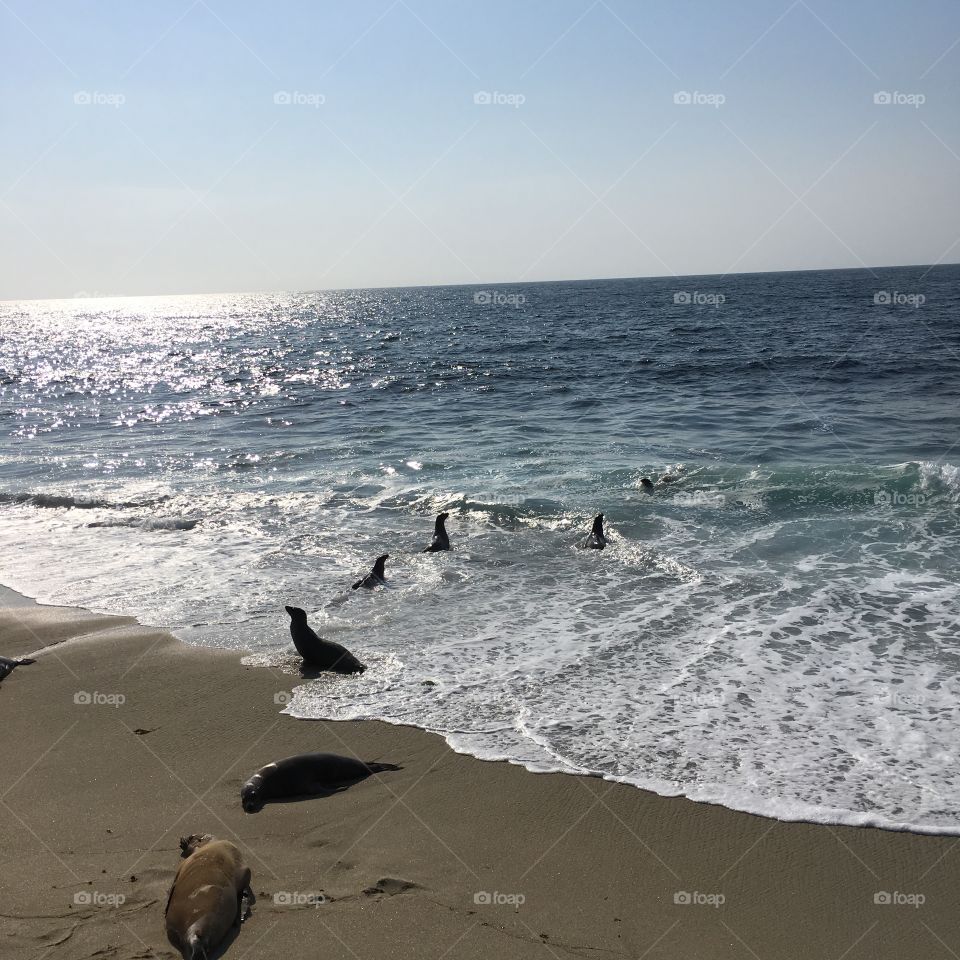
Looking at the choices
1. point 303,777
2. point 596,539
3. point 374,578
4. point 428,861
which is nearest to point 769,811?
point 428,861

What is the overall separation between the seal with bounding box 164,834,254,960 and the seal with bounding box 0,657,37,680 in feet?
13.9

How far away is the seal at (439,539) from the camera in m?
12.6

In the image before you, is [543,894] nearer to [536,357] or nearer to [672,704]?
[672,704]

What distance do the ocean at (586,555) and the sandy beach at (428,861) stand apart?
0.39 meters

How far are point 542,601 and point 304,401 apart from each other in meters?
21.2

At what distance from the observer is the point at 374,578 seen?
1109 centimetres

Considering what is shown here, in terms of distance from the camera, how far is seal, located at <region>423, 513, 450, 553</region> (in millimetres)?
12594

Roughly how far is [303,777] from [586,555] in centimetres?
665

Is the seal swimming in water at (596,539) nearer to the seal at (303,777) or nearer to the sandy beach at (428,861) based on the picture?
the sandy beach at (428,861)

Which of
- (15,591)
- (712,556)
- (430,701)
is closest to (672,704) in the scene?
(430,701)

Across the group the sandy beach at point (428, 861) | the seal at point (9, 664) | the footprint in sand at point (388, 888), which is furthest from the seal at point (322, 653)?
the footprint in sand at point (388, 888)

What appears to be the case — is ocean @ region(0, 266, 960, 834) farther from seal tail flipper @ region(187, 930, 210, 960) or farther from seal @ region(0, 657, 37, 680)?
seal tail flipper @ region(187, 930, 210, 960)

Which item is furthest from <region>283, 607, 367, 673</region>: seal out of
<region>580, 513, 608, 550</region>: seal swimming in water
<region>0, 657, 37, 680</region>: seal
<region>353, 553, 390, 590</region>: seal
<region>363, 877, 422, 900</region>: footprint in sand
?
<region>580, 513, 608, 550</region>: seal swimming in water

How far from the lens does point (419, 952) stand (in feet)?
14.6
